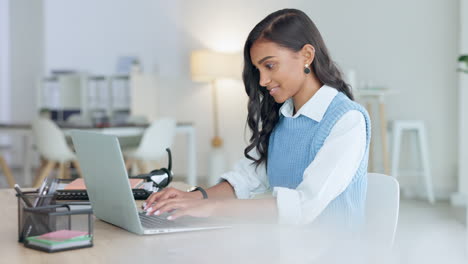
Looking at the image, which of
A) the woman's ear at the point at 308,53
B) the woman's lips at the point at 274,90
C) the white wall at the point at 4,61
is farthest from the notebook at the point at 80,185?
the white wall at the point at 4,61

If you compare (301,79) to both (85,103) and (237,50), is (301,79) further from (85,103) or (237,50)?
(85,103)

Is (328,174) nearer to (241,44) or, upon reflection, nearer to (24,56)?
(241,44)

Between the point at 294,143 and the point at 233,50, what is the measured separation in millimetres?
5866

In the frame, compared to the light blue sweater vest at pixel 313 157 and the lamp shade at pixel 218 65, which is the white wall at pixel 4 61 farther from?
the light blue sweater vest at pixel 313 157

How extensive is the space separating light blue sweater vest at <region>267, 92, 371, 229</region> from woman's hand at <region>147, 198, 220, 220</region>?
263 millimetres

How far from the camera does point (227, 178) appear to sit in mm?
1689

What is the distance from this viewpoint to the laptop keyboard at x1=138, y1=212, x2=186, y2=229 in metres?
1.23

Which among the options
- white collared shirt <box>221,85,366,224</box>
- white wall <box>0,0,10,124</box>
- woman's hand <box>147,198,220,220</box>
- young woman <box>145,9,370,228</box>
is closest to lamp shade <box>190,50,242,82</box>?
white wall <box>0,0,10,124</box>

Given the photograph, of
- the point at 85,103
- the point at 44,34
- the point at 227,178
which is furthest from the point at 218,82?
the point at 227,178

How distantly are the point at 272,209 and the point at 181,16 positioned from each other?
668cm

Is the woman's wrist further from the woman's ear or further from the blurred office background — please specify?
the blurred office background

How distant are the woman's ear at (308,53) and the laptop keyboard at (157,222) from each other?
0.50 metres

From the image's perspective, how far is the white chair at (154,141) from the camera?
5.57 meters

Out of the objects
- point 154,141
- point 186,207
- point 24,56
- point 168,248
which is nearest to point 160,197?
point 186,207
